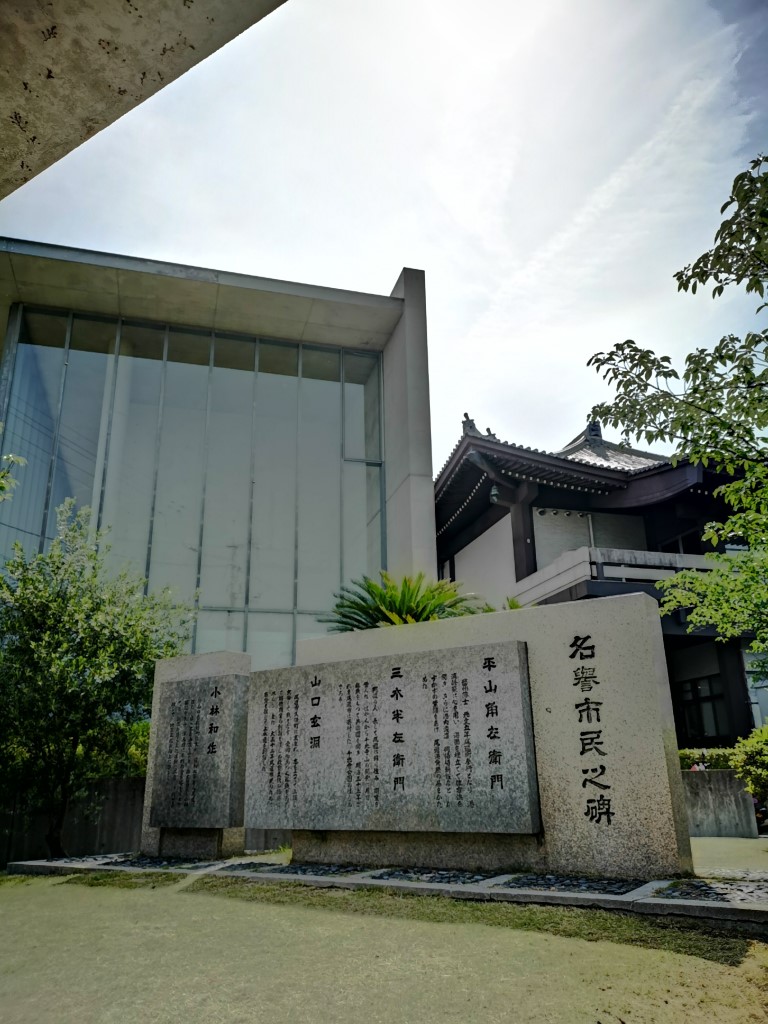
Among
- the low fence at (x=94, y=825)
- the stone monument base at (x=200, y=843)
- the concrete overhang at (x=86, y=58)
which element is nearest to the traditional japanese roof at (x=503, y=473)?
the low fence at (x=94, y=825)

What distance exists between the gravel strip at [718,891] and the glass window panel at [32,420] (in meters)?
10.6

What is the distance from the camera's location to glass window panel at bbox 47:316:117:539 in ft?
39.0

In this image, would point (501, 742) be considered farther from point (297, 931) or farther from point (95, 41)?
point (95, 41)

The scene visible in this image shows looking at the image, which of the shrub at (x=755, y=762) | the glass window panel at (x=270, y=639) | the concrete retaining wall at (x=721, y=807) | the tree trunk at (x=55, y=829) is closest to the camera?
the shrub at (x=755, y=762)

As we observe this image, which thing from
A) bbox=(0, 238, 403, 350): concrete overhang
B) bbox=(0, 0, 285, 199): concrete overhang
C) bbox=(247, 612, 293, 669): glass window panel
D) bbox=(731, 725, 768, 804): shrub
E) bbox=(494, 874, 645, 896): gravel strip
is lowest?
bbox=(494, 874, 645, 896): gravel strip

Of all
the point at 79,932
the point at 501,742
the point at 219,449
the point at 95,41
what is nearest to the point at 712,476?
the point at 219,449

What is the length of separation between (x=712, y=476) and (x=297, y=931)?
12225mm

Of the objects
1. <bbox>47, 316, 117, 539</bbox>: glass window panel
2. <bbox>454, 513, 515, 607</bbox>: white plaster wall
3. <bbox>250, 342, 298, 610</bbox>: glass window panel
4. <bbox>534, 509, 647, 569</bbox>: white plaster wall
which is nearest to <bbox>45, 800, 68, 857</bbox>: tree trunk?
<bbox>250, 342, 298, 610</bbox>: glass window panel

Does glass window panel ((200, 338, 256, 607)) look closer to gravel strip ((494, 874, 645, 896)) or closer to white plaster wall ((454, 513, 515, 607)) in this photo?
white plaster wall ((454, 513, 515, 607))

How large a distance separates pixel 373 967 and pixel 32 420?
37.5ft

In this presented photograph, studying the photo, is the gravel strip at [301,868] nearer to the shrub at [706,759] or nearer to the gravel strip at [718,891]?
the gravel strip at [718,891]

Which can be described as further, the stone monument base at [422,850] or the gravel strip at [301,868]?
the gravel strip at [301,868]

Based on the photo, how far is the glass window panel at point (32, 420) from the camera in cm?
1162

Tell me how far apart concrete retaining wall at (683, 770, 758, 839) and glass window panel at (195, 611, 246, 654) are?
22.3 feet
